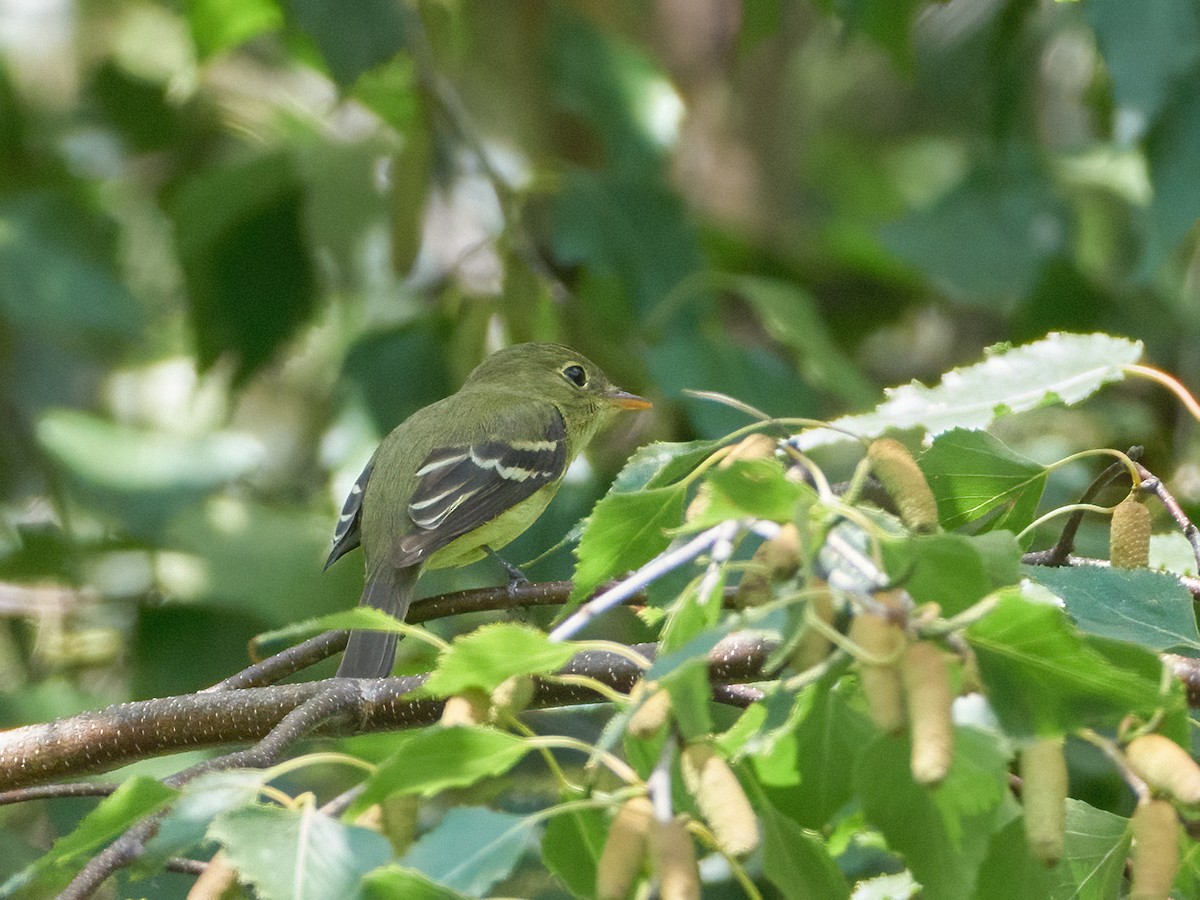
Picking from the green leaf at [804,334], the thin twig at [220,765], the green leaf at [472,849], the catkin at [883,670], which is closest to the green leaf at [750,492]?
the catkin at [883,670]

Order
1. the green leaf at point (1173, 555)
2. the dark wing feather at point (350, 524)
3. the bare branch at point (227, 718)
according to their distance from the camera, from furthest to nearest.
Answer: the dark wing feather at point (350, 524) → the green leaf at point (1173, 555) → the bare branch at point (227, 718)

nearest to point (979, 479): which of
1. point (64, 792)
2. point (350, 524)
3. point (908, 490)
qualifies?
point (908, 490)

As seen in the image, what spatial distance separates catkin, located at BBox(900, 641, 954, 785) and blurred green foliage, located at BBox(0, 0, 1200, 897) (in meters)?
2.30

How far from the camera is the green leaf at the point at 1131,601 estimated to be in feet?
6.76

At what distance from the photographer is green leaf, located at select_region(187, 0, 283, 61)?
4.45 m

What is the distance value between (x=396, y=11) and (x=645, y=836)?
341 centimetres

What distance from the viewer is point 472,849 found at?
1536mm

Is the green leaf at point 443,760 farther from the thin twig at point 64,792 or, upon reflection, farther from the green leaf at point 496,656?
the thin twig at point 64,792

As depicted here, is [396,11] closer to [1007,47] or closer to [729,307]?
[1007,47]

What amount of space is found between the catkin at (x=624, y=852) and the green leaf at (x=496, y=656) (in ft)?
0.71

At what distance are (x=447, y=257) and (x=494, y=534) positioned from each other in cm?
280

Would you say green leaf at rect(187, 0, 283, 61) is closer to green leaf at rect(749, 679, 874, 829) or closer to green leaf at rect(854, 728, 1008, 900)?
green leaf at rect(749, 679, 874, 829)

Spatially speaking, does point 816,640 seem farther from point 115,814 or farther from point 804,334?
point 804,334

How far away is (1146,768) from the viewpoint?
60.2 inches
